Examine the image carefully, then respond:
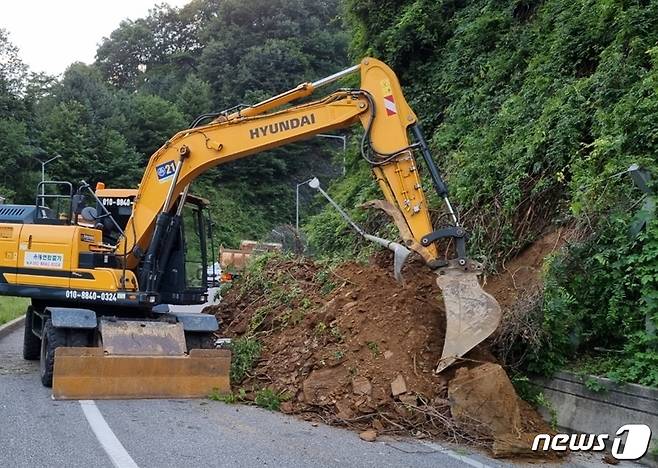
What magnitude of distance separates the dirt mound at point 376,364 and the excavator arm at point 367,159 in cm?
49

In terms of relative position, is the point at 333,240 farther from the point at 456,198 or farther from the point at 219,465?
the point at 219,465

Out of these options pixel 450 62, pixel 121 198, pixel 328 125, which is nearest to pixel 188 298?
pixel 121 198

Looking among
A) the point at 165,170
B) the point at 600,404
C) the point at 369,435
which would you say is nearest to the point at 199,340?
the point at 165,170

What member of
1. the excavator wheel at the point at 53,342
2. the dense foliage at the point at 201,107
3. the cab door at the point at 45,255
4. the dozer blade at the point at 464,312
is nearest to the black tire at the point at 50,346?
the excavator wheel at the point at 53,342

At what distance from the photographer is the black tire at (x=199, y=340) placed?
939 centimetres

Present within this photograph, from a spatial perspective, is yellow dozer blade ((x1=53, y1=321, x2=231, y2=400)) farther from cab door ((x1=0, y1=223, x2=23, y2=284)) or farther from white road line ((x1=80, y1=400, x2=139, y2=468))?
cab door ((x1=0, y1=223, x2=23, y2=284))

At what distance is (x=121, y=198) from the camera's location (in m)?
10.2

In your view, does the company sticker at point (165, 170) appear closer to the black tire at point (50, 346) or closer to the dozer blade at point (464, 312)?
the black tire at point (50, 346)

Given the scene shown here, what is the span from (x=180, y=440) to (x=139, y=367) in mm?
2019

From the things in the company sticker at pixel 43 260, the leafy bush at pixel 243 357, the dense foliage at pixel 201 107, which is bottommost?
the leafy bush at pixel 243 357

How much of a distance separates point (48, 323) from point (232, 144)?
3.46 metres

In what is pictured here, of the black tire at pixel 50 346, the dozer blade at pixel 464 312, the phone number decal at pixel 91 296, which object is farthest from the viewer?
the phone number decal at pixel 91 296

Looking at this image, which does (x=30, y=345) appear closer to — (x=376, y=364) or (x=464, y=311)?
(x=376, y=364)

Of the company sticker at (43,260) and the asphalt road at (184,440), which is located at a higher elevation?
the company sticker at (43,260)
